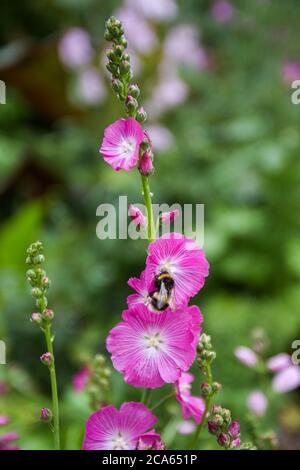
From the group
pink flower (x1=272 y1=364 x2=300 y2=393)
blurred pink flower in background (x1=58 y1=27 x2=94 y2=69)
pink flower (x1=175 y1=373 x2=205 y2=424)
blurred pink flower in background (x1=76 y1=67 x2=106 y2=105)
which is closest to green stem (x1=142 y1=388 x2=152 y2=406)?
pink flower (x1=175 y1=373 x2=205 y2=424)

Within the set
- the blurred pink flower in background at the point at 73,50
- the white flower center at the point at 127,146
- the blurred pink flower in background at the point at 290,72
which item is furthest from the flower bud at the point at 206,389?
the blurred pink flower in background at the point at 290,72

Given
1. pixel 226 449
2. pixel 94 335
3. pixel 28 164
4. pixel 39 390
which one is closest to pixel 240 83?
pixel 28 164

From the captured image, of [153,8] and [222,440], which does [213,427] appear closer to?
[222,440]

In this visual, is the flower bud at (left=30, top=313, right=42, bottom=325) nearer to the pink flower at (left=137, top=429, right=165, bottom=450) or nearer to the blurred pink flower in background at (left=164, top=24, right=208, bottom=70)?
the pink flower at (left=137, top=429, right=165, bottom=450)

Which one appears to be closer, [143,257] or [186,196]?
[143,257]
